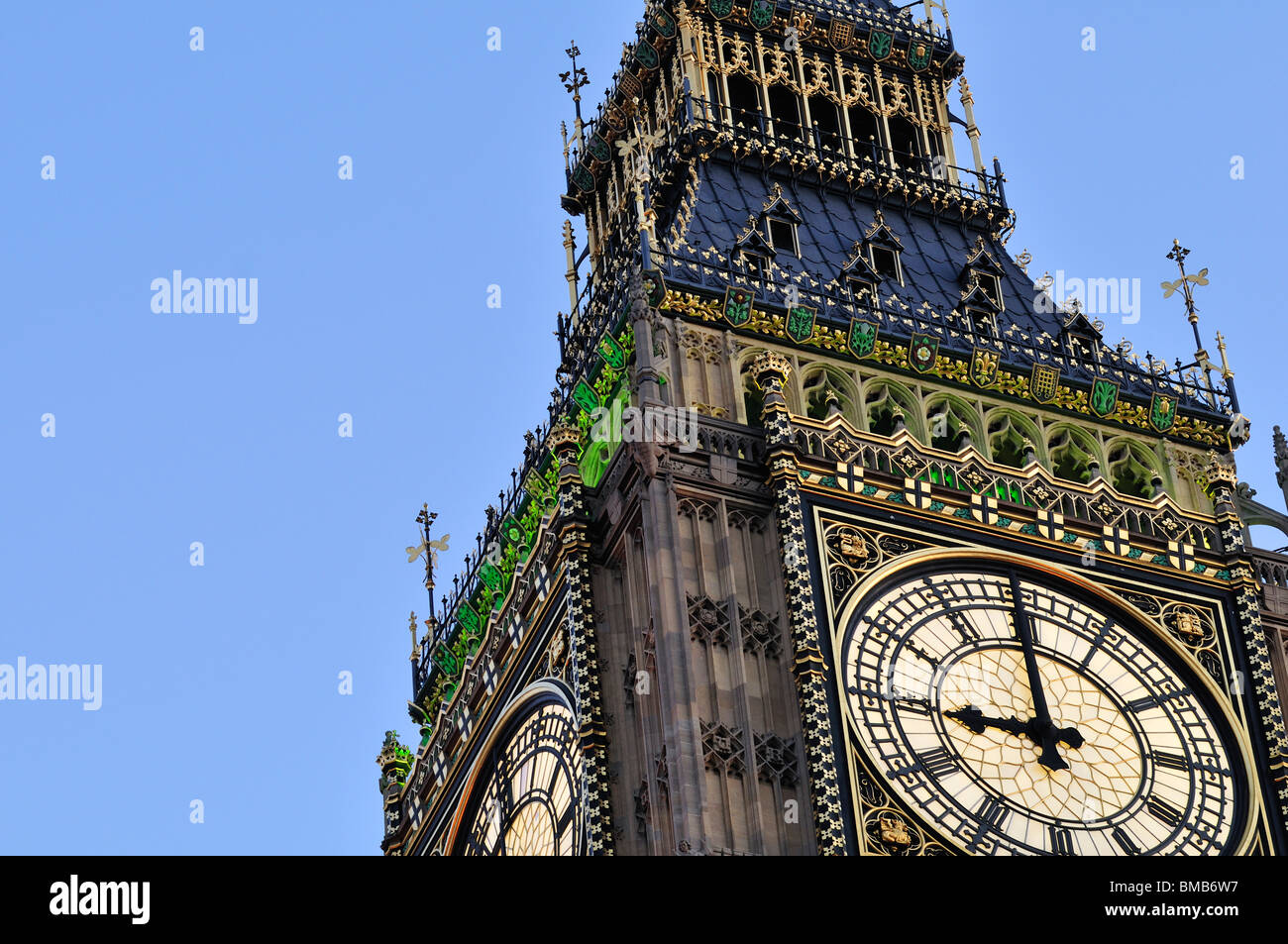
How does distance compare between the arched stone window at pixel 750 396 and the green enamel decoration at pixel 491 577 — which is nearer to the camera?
the arched stone window at pixel 750 396

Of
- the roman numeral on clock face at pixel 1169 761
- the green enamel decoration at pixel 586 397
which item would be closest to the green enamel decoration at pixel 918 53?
the green enamel decoration at pixel 586 397

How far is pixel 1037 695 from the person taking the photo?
3862cm

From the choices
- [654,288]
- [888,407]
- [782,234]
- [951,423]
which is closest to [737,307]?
[654,288]

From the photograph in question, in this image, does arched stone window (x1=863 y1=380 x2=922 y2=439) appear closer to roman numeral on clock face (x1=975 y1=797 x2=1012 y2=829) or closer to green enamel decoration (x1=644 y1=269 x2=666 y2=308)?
green enamel decoration (x1=644 y1=269 x2=666 y2=308)

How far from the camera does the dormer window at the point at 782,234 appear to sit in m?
45.9

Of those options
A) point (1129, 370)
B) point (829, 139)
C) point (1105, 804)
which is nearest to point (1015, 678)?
point (1105, 804)

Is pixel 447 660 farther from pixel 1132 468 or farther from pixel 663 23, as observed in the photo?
pixel 663 23

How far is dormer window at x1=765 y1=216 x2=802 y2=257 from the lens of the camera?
151 ft

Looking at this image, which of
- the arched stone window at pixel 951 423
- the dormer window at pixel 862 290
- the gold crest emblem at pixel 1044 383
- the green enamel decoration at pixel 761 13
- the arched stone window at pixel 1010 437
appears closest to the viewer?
the arched stone window at pixel 951 423

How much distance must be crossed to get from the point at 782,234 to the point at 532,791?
423 inches

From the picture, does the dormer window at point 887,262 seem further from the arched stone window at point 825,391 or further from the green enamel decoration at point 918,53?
the green enamel decoration at point 918,53

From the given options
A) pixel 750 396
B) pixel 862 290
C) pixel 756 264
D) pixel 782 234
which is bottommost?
pixel 750 396

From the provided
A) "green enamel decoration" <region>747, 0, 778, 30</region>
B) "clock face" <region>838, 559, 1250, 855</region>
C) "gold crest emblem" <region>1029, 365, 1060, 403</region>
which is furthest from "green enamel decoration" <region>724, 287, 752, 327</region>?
"green enamel decoration" <region>747, 0, 778, 30</region>

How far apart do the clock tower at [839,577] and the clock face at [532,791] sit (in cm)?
6
